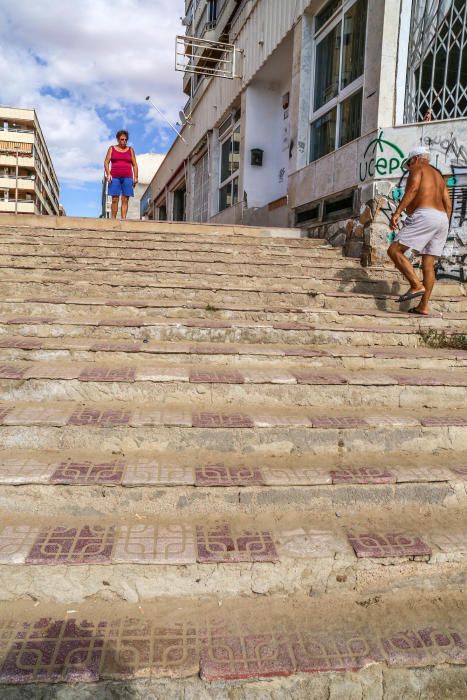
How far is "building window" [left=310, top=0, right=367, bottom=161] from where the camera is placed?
7.75 metres

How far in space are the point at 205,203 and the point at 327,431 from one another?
14.5 m

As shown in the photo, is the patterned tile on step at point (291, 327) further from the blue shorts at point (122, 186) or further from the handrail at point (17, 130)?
the handrail at point (17, 130)

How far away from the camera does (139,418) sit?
3006mm

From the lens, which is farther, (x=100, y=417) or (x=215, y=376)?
(x=215, y=376)

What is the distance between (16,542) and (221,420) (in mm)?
1278

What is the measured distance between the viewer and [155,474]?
2.61m

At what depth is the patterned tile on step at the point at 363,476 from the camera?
2.66 m

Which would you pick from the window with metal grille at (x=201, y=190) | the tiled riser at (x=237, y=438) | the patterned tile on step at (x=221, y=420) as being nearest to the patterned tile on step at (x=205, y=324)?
the patterned tile on step at (x=221, y=420)

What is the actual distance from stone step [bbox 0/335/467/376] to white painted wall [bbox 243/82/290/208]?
336 inches

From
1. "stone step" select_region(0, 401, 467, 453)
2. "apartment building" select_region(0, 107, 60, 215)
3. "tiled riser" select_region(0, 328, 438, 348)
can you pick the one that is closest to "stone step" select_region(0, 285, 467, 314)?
"tiled riser" select_region(0, 328, 438, 348)

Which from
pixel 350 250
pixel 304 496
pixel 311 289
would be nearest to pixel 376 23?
pixel 350 250

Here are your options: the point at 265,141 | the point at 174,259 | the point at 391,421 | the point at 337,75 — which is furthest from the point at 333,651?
the point at 265,141

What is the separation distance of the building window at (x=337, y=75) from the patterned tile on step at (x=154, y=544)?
22.9 feet

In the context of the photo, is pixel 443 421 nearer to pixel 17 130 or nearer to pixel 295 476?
pixel 295 476
